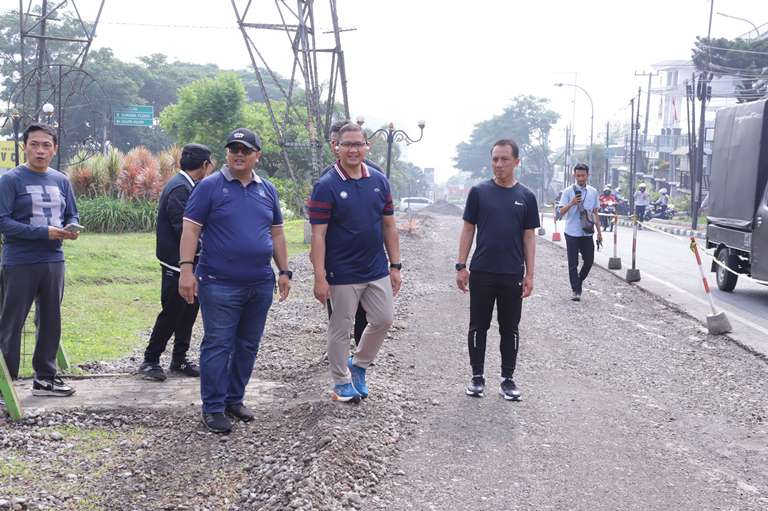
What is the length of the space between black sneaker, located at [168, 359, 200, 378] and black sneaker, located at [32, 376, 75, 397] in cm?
104

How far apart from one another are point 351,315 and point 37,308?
2.26 metres

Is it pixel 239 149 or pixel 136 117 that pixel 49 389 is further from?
pixel 136 117

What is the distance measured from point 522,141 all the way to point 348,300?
11094cm

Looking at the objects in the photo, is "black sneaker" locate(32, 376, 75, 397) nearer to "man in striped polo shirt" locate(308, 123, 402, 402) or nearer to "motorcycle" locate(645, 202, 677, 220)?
"man in striped polo shirt" locate(308, 123, 402, 402)

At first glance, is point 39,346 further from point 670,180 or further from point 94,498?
point 670,180

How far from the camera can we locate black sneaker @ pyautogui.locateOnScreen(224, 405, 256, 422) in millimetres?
5961

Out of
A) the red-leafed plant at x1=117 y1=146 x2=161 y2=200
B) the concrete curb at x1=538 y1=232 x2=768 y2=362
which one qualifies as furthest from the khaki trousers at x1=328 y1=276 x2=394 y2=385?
the red-leafed plant at x1=117 y1=146 x2=161 y2=200

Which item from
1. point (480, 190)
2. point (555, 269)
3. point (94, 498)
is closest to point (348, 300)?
point (480, 190)

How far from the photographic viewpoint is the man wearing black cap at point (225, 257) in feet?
18.3

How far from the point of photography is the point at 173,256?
6855 mm

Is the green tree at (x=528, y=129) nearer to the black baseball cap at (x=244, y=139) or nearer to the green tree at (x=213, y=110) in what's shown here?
the green tree at (x=213, y=110)

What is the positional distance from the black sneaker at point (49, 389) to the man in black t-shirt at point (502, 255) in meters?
2.91

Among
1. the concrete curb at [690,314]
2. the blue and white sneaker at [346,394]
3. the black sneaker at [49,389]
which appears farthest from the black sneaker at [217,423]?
the concrete curb at [690,314]

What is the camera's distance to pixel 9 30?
2630 inches
